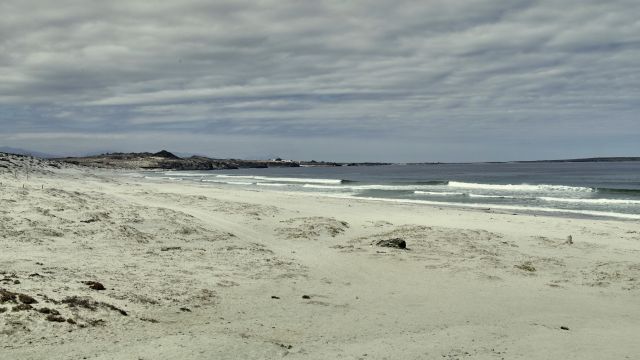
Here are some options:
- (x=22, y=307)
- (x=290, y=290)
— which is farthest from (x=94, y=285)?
(x=290, y=290)

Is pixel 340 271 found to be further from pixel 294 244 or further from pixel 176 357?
pixel 176 357

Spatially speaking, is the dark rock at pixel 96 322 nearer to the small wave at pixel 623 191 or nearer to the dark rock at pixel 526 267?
the dark rock at pixel 526 267

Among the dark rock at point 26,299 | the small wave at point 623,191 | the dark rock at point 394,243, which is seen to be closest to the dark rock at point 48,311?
the dark rock at point 26,299

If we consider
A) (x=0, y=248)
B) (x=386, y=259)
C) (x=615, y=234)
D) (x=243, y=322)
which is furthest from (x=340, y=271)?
(x=615, y=234)


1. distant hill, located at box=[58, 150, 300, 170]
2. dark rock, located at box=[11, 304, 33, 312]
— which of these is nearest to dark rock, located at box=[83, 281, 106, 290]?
dark rock, located at box=[11, 304, 33, 312]

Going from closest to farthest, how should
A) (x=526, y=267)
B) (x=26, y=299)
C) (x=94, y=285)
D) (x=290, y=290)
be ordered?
(x=26, y=299) → (x=94, y=285) → (x=290, y=290) → (x=526, y=267)

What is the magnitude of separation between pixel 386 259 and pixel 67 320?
25.9 ft

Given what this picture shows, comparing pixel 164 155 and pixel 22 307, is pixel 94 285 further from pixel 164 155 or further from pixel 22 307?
pixel 164 155

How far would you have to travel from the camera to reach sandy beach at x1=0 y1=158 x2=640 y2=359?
624cm

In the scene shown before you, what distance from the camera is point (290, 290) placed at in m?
9.30

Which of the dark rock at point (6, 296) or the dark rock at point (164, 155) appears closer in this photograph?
the dark rock at point (6, 296)

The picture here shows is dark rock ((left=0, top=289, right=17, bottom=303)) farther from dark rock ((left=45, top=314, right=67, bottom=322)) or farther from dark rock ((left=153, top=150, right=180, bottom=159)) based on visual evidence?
dark rock ((left=153, top=150, right=180, bottom=159))

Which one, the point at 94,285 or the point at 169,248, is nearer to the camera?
the point at 94,285

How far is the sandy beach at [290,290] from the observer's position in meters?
6.24
